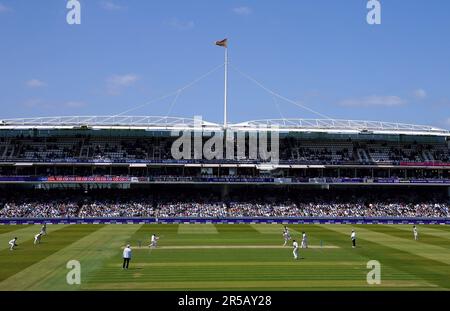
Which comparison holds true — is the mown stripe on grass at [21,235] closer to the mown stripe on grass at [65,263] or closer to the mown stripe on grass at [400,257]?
the mown stripe on grass at [65,263]

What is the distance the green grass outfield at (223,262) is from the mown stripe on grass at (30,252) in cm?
5

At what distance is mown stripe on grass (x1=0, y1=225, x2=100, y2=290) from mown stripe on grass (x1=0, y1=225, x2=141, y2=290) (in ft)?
1.20

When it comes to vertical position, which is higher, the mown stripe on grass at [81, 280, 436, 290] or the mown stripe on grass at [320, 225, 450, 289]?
the mown stripe on grass at [81, 280, 436, 290]

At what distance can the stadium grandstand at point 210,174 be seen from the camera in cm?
6250

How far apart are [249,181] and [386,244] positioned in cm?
2981

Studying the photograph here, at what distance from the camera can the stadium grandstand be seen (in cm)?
6250

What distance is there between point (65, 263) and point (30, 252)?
5805mm

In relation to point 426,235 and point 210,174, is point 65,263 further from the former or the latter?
point 210,174

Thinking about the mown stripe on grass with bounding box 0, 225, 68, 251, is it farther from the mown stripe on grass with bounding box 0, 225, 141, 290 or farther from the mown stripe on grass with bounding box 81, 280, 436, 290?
the mown stripe on grass with bounding box 81, 280, 436, 290

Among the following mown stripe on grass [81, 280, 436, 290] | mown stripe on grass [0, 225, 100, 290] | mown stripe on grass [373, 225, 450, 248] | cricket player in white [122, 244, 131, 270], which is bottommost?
mown stripe on grass [373, 225, 450, 248]

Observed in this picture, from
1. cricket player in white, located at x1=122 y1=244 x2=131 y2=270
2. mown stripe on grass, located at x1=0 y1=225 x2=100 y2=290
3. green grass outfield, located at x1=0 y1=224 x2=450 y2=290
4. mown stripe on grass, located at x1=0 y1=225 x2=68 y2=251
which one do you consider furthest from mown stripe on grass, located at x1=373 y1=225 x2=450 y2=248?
mown stripe on grass, located at x1=0 y1=225 x2=68 y2=251

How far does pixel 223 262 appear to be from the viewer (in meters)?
27.2
